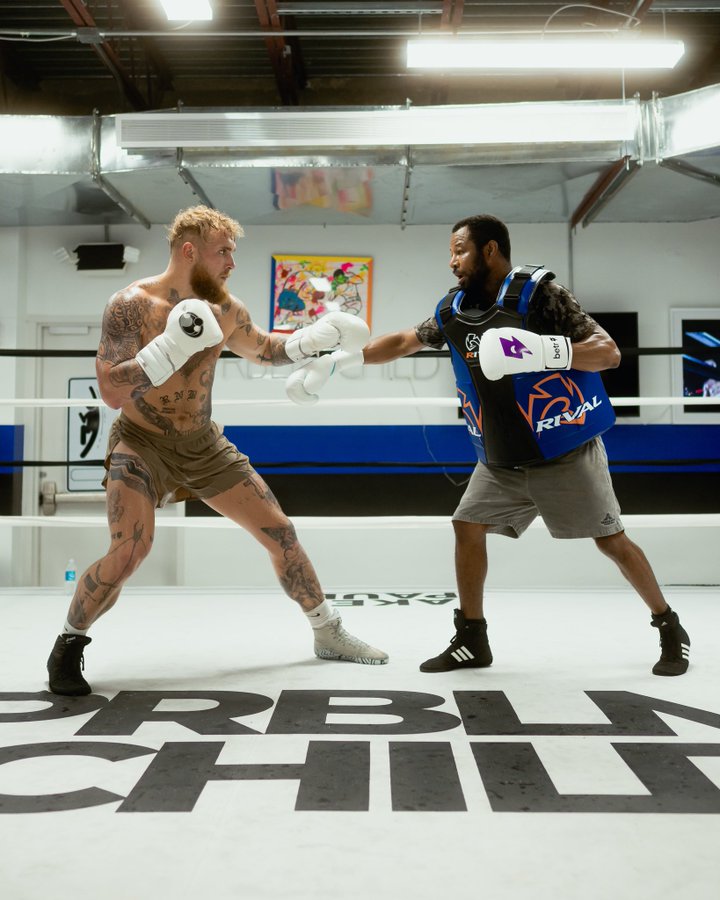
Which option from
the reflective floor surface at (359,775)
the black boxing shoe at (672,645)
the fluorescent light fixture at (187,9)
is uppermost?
the fluorescent light fixture at (187,9)

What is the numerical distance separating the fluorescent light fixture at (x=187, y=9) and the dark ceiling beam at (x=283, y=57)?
0.44 metres

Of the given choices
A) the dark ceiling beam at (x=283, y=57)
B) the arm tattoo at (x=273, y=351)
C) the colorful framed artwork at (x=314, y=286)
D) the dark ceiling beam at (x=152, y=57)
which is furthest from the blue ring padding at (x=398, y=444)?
the arm tattoo at (x=273, y=351)

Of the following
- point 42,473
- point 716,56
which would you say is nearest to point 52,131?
point 42,473

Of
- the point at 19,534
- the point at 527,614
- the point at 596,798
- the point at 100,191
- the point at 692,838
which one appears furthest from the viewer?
the point at 19,534

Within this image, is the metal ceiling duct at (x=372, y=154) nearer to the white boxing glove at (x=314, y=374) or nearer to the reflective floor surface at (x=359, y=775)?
the white boxing glove at (x=314, y=374)

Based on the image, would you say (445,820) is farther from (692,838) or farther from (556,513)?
(556,513)

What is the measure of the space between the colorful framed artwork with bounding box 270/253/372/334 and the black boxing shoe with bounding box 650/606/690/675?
11.8ft

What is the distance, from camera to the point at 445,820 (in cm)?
101

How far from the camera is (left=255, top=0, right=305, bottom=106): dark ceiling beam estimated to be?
398 cm

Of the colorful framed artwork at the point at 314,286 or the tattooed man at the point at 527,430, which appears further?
the colorful framed artwork at the point at 314,286

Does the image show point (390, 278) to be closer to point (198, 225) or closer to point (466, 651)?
point (198, 225)

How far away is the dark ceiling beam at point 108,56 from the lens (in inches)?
152

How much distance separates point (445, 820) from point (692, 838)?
0.30 meters

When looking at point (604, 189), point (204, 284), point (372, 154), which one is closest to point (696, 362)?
point (604, 189)
